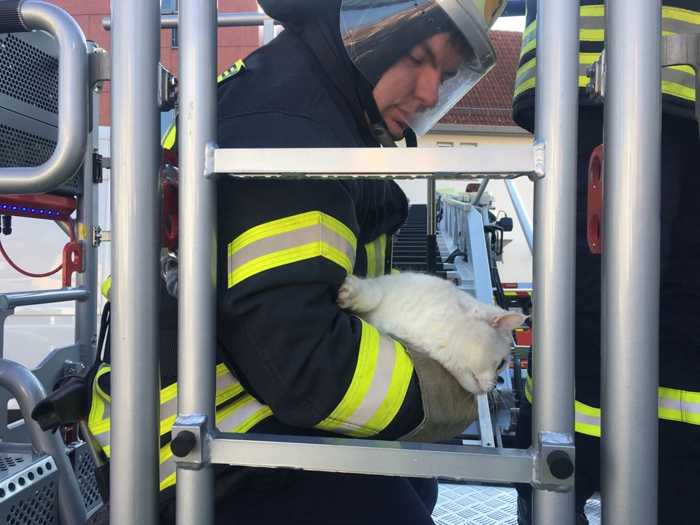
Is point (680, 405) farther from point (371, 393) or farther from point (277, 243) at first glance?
point (277, 243)

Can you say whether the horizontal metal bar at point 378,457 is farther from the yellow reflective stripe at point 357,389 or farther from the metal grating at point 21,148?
the metal grating at point 21,148

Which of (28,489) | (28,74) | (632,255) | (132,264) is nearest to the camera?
→ (632,255)

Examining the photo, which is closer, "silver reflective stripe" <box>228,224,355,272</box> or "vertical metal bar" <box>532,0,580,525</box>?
"vertical metal bar" <box>532,0,580,525</box>

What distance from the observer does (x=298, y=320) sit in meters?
0.88

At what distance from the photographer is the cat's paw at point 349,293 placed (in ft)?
3.38

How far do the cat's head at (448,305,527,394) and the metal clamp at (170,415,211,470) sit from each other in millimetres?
466

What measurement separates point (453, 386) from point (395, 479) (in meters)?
0.29

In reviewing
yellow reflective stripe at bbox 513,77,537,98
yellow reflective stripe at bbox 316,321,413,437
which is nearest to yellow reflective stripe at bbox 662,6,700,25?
yellow reflective stripe at bbox 513,77,537,98

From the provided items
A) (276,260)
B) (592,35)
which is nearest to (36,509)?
(276,260)

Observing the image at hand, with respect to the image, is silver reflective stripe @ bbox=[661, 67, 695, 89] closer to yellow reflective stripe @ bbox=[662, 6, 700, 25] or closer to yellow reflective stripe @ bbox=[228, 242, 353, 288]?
yellow reflective stripe @ bbox=[662, 6, 700, 25]

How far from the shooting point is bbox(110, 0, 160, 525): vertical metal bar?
33.7 inches

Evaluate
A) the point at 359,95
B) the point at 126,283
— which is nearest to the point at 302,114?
the point at 359,95

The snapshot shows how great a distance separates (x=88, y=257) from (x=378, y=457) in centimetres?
198

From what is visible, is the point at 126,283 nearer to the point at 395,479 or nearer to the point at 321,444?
the point at 321,444
